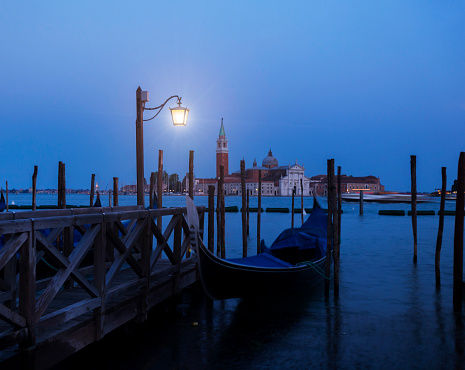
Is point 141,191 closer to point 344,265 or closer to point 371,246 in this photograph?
point 344,265

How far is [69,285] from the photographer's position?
4.81 m

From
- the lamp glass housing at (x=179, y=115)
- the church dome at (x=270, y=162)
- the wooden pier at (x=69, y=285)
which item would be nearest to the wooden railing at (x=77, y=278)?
the wooden pier at (x=69, y=285)

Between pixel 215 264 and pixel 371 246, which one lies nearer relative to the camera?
pixel 215 264

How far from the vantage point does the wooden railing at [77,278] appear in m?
2.66

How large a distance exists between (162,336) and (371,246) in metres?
11.5

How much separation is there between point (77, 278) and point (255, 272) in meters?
2.69

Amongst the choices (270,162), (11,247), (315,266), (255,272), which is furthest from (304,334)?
(270,162)

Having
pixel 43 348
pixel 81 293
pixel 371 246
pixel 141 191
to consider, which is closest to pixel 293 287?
pixel 141 191

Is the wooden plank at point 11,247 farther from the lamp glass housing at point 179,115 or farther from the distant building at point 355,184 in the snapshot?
the distant building at point 355,184

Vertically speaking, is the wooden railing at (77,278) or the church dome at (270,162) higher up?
the church dome at (270,162)

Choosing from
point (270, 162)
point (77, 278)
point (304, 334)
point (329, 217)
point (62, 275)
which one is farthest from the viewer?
point (270, 162)

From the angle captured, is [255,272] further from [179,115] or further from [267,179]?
[267,179]

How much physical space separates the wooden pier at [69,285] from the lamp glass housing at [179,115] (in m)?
1.50

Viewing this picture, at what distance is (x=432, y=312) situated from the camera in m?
6.07
